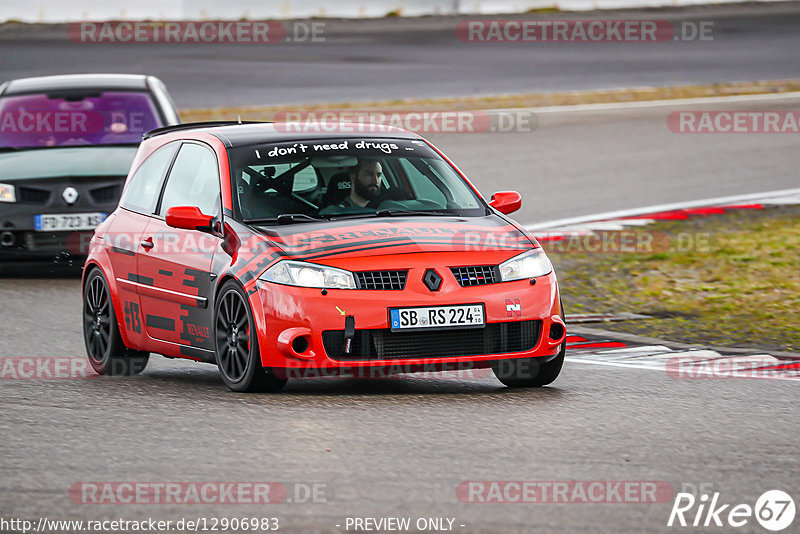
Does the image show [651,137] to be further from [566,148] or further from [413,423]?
[413,423]

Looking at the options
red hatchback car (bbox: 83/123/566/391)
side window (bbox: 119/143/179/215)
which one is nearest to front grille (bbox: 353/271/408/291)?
red hatchback car (bbox: 83/123/566/391)

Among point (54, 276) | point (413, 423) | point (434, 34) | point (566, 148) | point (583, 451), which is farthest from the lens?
point (434, 34)

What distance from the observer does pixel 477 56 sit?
29.4m

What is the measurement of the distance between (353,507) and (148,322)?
363 centimetres

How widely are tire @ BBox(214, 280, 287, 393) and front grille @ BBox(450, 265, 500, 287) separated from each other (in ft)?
3.59

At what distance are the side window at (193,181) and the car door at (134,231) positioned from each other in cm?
11

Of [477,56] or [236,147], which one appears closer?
[236,147]

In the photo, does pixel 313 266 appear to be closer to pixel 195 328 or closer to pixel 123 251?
pixel 195 328

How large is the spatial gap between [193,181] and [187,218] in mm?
702

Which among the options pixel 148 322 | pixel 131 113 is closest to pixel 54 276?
pixel 131 113

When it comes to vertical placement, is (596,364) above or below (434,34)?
below

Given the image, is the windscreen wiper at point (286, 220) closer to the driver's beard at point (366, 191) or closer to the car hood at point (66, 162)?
the driver's beard at point (366, 191)

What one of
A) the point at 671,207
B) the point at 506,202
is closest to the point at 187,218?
the point at 506,202

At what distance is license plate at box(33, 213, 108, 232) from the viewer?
13.1m
